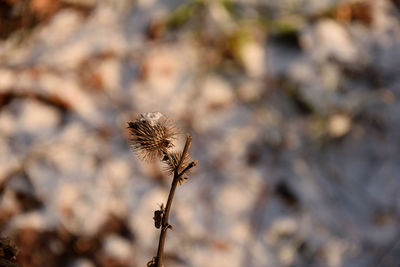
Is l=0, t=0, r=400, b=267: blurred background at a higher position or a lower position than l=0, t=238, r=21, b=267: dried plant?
higher

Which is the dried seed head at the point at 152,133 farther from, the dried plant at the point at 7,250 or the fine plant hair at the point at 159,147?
the dried plant at the point at 7,250

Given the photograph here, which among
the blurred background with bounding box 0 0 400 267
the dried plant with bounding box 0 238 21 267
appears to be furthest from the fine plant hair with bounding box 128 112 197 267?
the blurred background with bounding box 0 0 400 267

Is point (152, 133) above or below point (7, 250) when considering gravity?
above

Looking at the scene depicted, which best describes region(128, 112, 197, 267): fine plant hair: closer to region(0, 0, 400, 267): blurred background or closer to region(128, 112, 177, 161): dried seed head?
region(128, 112, 177, 161): dried seed head

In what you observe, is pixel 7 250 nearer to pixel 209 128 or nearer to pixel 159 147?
pixel 159 147

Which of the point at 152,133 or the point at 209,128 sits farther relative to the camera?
the point at 209,128

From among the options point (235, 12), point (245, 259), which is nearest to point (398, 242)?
point (245, 259)

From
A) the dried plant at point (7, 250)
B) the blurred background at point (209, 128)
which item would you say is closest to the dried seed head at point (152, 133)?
the dried plant at point (7, 250)

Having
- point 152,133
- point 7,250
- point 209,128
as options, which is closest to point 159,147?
point 152,133
